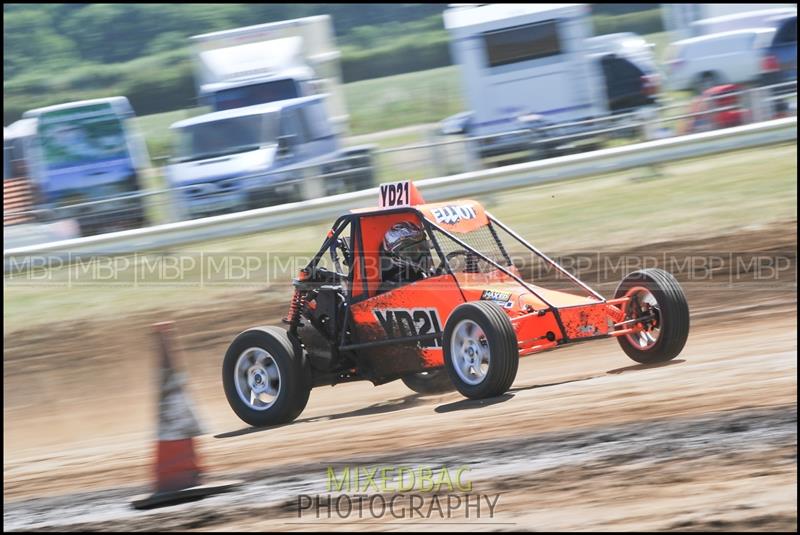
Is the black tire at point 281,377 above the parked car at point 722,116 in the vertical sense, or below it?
below

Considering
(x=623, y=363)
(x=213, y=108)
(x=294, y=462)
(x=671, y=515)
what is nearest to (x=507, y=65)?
(x=213, y=108)

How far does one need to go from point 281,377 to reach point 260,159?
6.57m

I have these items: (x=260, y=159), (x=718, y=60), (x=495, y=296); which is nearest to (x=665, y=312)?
(x=495, y=296)

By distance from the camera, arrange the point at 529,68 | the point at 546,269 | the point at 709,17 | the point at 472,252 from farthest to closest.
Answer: the point at 709,17
the point at 529,68
the point at 546,269
the point at 472,252

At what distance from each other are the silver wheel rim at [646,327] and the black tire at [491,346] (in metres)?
1.21

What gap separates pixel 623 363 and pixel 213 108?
9.39 metres

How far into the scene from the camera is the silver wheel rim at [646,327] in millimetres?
7074

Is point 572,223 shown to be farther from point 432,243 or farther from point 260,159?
point 432,243

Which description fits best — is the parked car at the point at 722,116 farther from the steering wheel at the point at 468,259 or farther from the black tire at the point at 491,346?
the black tire at the point at 491,346

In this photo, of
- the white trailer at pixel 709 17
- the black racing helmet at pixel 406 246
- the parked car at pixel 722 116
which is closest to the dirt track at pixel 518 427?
the black racing helmet at pixel 406 246

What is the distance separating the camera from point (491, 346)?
6.20 metres

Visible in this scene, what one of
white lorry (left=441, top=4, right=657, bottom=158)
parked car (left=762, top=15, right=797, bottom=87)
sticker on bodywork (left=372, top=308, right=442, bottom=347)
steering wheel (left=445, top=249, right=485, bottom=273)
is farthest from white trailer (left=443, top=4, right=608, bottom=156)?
sticker on bodywork (left=372, top=308, right=442, bottom=347)

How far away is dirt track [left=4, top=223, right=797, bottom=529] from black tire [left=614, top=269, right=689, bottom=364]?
0.14 m

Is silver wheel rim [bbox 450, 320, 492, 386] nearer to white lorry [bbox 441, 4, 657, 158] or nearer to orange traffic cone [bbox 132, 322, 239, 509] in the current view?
orange traffic cone [bbox 132, 322, 239, 509]
